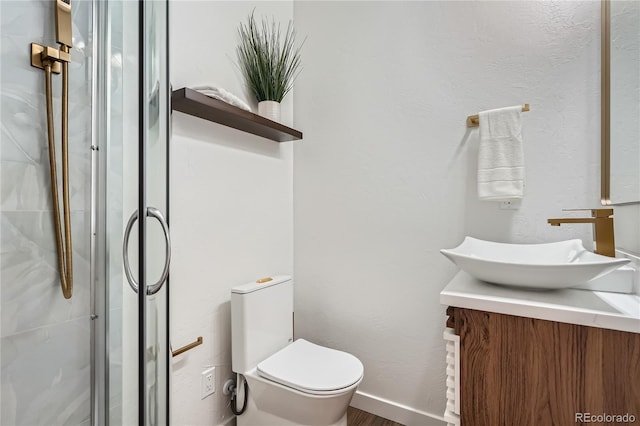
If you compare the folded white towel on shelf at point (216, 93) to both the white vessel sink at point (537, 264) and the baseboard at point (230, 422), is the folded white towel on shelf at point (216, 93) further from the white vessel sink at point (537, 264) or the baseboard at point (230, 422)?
the baseboard at point (230, 422)

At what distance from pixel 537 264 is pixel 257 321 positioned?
3.84 ft

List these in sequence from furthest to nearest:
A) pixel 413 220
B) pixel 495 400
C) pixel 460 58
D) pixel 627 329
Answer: pixel 413 220 → pixel 460 58 → pixel 495 400 → pixel 627 329

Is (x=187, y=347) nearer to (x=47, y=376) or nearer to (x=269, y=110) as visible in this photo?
(x=47, y=376)

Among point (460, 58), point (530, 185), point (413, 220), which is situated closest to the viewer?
point (530, 185)

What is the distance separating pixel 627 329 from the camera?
2.52 feet

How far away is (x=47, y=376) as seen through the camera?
0.83m

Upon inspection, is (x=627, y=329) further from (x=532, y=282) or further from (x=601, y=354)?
(x=532, y=282)

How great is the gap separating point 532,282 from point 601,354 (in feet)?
0.75

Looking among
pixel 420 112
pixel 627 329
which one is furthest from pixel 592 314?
pixel 420 112

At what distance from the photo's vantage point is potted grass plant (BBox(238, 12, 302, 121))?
1.72 m

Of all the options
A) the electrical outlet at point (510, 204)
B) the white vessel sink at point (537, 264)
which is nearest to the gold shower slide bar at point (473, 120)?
the electrical outlet at point (510, 204)

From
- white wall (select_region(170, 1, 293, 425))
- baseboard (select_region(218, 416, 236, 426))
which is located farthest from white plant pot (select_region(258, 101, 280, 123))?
baseboard (select_region(218, 416, 236, 426))

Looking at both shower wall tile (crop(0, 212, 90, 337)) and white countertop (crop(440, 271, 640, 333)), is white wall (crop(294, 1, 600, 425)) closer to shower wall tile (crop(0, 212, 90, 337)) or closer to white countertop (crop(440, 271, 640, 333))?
white countertop (crop(440, 271, 640, 333))

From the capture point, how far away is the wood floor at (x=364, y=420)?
5.61ft
